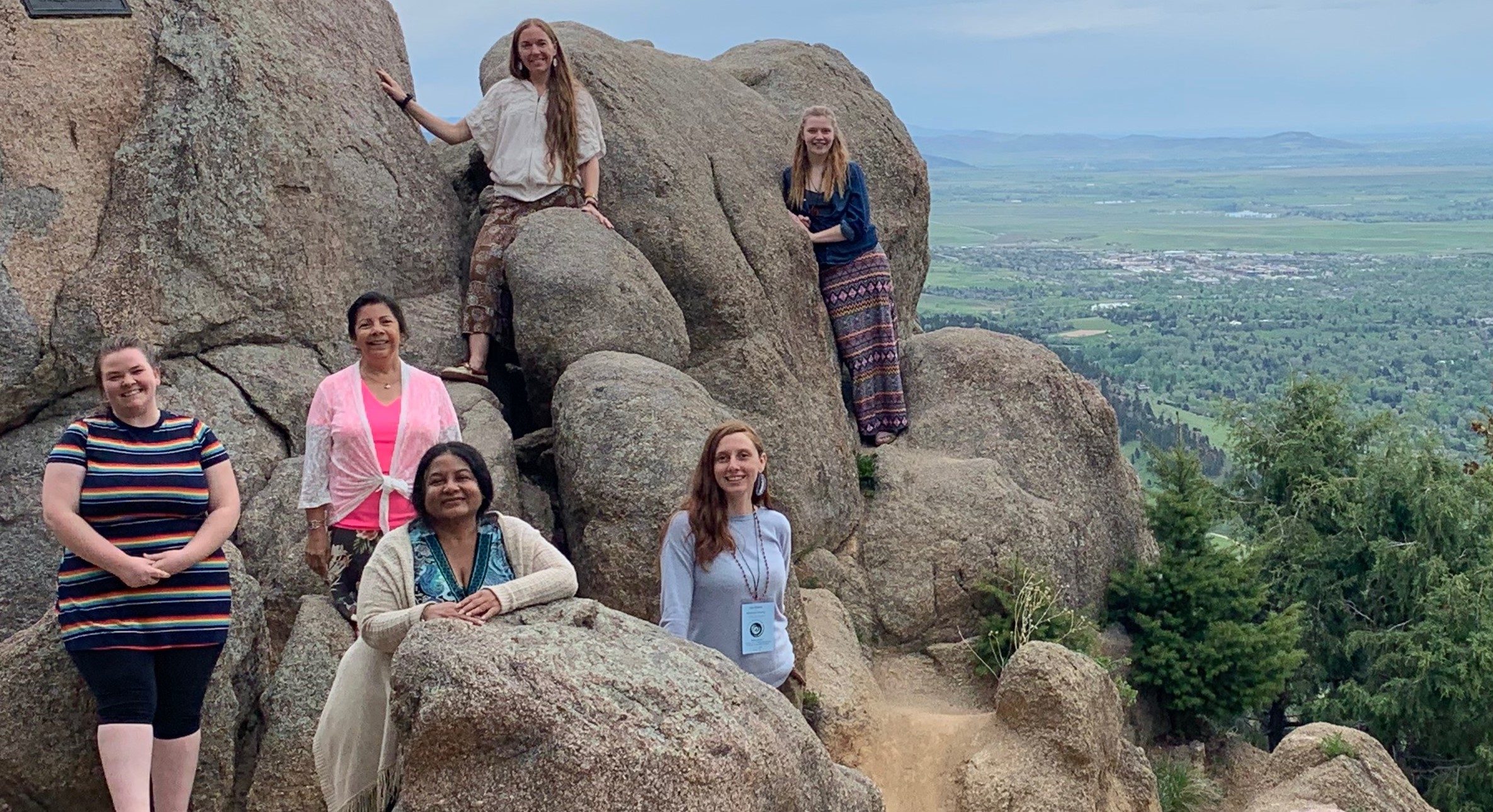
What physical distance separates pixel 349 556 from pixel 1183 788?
32.6 ft

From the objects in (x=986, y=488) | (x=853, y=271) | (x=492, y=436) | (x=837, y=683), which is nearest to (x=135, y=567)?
(x=492, y=436)

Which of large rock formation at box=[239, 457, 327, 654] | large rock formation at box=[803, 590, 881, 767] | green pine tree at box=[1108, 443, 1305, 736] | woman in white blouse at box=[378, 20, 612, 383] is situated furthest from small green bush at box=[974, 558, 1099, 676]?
large rock formation at box=[239, 457, 327, 654]

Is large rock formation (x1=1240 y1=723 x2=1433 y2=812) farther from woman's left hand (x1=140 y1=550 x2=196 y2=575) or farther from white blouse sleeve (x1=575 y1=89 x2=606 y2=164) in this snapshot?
woman's left hand (x1=140 y1=550 x2=196 y2=575)

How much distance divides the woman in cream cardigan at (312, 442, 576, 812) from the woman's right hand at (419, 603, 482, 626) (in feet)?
0.35

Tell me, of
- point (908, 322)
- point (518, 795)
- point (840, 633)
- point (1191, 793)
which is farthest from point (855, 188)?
point (518, 795)

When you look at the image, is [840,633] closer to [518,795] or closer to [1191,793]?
[1191,793]

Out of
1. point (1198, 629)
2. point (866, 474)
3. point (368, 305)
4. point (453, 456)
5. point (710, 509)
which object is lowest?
point (1198, 629)

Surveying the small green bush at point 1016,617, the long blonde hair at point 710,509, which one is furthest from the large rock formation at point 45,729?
the small green bush at point 1016,617

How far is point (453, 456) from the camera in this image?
25.3ft

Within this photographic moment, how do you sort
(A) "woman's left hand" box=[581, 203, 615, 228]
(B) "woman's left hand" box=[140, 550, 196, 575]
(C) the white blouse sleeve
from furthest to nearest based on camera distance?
(A) "woman's left hand" box=[581, 203, 615, 228], (C) the white blouse sleeve, (B) "woman's left hand" box=[140, 550, 196, 575]

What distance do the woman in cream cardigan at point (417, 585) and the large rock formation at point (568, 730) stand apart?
340 millimetres

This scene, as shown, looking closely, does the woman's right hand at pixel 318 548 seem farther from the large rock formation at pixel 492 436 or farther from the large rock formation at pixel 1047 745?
the large rock formation at pixel 1047 745

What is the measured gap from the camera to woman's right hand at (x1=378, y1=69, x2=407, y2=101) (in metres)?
15.1

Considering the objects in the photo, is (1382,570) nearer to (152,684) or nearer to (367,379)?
(367,379)
